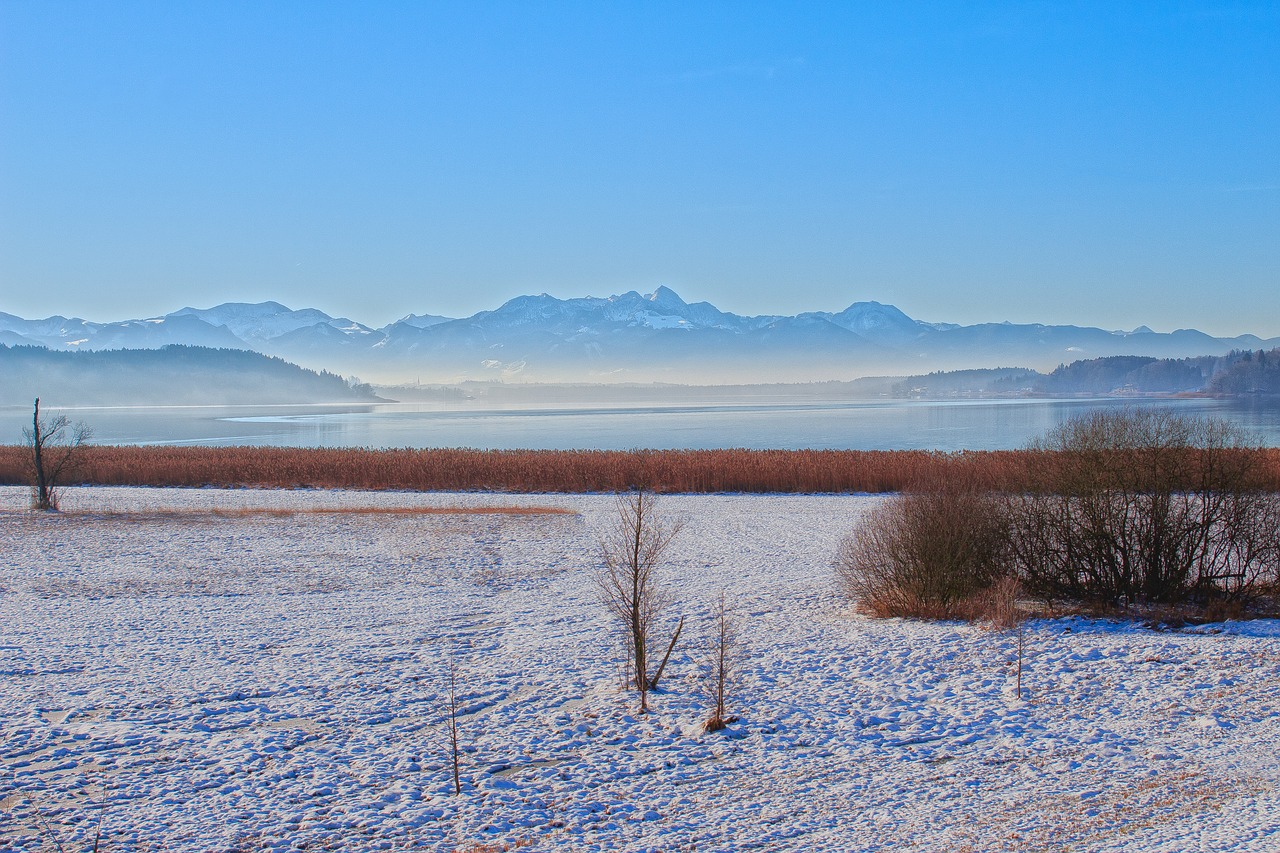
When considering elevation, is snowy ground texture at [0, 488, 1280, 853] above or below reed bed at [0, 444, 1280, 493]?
below

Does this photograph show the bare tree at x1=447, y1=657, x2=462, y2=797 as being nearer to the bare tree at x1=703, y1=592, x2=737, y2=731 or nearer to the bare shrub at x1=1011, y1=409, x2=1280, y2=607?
the bare tree at x1=703, y1=592, x2=737, y2=731

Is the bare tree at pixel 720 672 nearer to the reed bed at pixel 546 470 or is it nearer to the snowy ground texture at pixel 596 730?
the snowy ground texture at pixel 596 730

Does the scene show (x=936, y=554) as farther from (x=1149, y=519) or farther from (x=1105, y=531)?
(x=1149, y=519)

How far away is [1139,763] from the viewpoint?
271 inches

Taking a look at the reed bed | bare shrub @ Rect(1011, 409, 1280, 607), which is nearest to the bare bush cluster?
bare shrub @ Rect(1011, 409, 1280, 607)

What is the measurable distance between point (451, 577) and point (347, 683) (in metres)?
7.03

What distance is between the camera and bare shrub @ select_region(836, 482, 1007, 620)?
1204 cm

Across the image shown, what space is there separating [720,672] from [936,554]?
5235 mm

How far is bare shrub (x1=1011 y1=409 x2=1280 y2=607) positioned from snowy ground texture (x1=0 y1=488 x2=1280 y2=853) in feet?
4.37

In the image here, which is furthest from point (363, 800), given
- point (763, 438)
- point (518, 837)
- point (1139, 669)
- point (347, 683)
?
point (763, 438)

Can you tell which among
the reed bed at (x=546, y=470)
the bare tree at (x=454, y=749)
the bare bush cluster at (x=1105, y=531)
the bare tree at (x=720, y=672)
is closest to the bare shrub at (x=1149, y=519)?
the bare bush cluster at (x=1105, y=531)

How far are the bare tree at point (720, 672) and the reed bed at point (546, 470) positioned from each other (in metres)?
20.9

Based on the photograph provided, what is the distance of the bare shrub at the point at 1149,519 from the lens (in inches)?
464

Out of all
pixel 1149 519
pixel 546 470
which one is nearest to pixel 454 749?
pixel 1149 519
